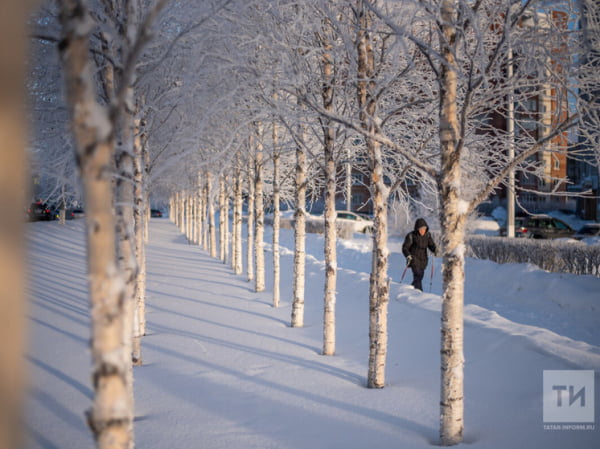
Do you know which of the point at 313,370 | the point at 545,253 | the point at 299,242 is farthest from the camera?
the point at 545,253

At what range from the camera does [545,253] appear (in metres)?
12.9

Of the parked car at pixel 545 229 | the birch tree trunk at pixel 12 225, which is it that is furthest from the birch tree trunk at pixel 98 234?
the parked car at pixel 545 229

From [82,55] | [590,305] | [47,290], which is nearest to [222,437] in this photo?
[82,55]

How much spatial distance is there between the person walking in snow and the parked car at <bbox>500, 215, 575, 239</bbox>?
1347cm

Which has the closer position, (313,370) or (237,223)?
(313,370)

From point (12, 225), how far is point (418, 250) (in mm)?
10326

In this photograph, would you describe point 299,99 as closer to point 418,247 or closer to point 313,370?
point 313,370

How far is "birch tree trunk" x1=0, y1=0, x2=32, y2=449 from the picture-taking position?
1.20 metres

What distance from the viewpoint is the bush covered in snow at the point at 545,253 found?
1178 cm

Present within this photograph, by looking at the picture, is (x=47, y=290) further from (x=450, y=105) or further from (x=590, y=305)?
(x=590, y=305)

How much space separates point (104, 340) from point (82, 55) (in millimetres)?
1240
